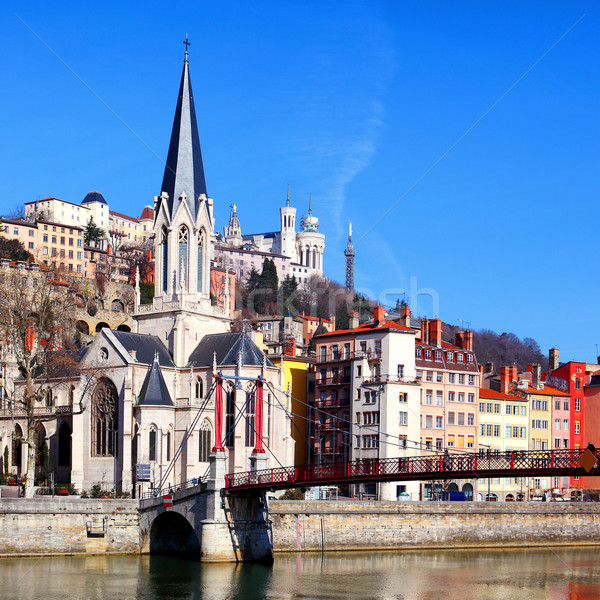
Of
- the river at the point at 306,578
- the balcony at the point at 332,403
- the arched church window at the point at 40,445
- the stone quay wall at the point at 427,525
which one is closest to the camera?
the river at the point at 306,578

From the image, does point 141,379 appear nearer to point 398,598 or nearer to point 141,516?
point 141,516

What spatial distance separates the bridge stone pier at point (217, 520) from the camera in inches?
1996

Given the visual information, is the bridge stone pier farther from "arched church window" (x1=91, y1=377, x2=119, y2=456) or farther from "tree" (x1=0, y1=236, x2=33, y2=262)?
"tree" (x1=0, y1=236, x2=33, y2=262)

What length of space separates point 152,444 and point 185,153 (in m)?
22.6

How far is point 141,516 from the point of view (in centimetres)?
5384

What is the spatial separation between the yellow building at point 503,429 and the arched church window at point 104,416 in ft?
91.1

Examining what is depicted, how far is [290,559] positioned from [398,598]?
11.6 metres

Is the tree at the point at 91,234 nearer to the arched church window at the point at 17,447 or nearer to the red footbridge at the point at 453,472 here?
the arched church window at the point at 17,447

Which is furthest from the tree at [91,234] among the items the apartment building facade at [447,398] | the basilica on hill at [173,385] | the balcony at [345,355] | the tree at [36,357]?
the apartment building facade at [447,398]

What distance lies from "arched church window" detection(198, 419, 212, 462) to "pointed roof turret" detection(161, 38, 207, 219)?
17107mm

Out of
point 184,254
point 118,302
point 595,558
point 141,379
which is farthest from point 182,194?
point 118,302

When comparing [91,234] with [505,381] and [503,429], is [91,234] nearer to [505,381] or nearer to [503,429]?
[505,381]

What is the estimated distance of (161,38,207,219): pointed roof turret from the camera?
7700cm

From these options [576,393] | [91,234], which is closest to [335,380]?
[576,393]
